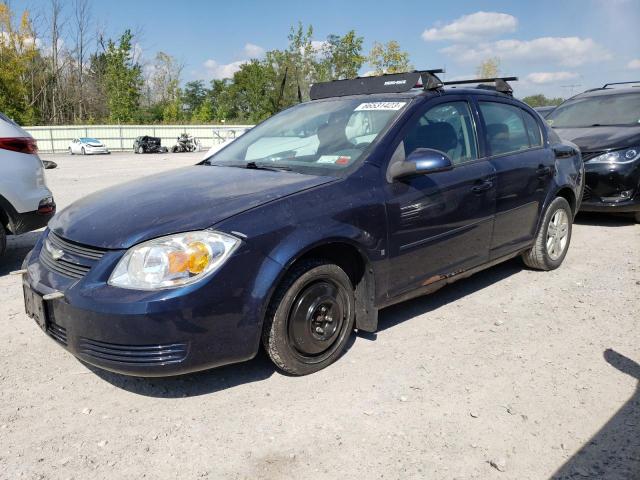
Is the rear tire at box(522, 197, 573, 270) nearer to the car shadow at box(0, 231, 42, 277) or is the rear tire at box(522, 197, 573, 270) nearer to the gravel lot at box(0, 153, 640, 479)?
the gravel lot at box(0, 153, 640, 479)

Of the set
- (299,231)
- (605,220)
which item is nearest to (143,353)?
(299,231)

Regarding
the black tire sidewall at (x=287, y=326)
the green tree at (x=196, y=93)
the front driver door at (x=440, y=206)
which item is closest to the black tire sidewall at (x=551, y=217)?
the front driver door at (x=440, y=206)

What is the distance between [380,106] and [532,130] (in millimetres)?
1836

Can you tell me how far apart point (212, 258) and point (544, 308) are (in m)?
2.81

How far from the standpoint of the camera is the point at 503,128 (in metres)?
4.54

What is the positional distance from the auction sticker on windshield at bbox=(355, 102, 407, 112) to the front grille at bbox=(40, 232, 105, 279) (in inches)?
80.4

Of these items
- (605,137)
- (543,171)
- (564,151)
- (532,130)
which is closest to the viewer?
(543,171)

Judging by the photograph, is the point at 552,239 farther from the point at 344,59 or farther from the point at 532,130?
the point at 344,59

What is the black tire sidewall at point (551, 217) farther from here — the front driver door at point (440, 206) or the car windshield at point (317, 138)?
the car windshield at point (317, 138)

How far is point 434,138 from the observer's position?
3.88 m

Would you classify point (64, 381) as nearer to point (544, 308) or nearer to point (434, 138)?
point (434, 138)

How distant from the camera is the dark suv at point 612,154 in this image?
6.93 m

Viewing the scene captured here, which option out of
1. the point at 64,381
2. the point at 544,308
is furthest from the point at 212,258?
the point at 544,308

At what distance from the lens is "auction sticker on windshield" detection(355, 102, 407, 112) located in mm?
3770
